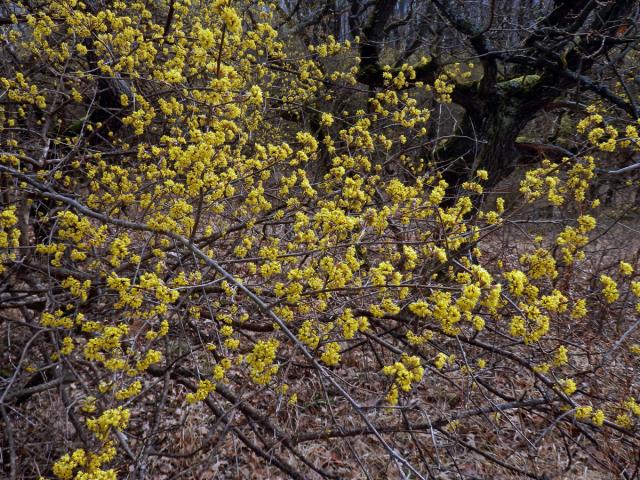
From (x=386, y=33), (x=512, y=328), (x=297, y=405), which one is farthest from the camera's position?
(x=386, y=33)

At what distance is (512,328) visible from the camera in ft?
7.36

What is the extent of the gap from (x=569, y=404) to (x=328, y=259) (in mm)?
1797

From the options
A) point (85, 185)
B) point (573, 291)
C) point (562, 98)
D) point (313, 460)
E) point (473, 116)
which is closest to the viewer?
point (313, 460)

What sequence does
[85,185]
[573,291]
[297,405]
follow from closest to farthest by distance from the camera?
[297,405] → [85,185] → [573,291]

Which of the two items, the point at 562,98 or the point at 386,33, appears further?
the point at 386,33

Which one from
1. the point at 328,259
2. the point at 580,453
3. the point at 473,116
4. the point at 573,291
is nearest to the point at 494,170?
the point at 473,116

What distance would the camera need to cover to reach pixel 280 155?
266 centimetres

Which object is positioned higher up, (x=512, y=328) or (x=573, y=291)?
(x=512, y=328)

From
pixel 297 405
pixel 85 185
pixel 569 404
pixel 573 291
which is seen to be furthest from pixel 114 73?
pixel 573 291

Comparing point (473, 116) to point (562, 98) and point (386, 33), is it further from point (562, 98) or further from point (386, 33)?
point (386, 33)

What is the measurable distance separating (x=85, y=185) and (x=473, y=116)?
568cm

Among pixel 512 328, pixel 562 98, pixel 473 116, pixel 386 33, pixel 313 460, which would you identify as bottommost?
pixel 313 460

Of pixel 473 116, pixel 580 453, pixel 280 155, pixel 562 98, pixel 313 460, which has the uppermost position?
pixel 562 98

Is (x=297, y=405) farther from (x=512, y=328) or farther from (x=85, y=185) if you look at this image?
(x=85, y=185)
